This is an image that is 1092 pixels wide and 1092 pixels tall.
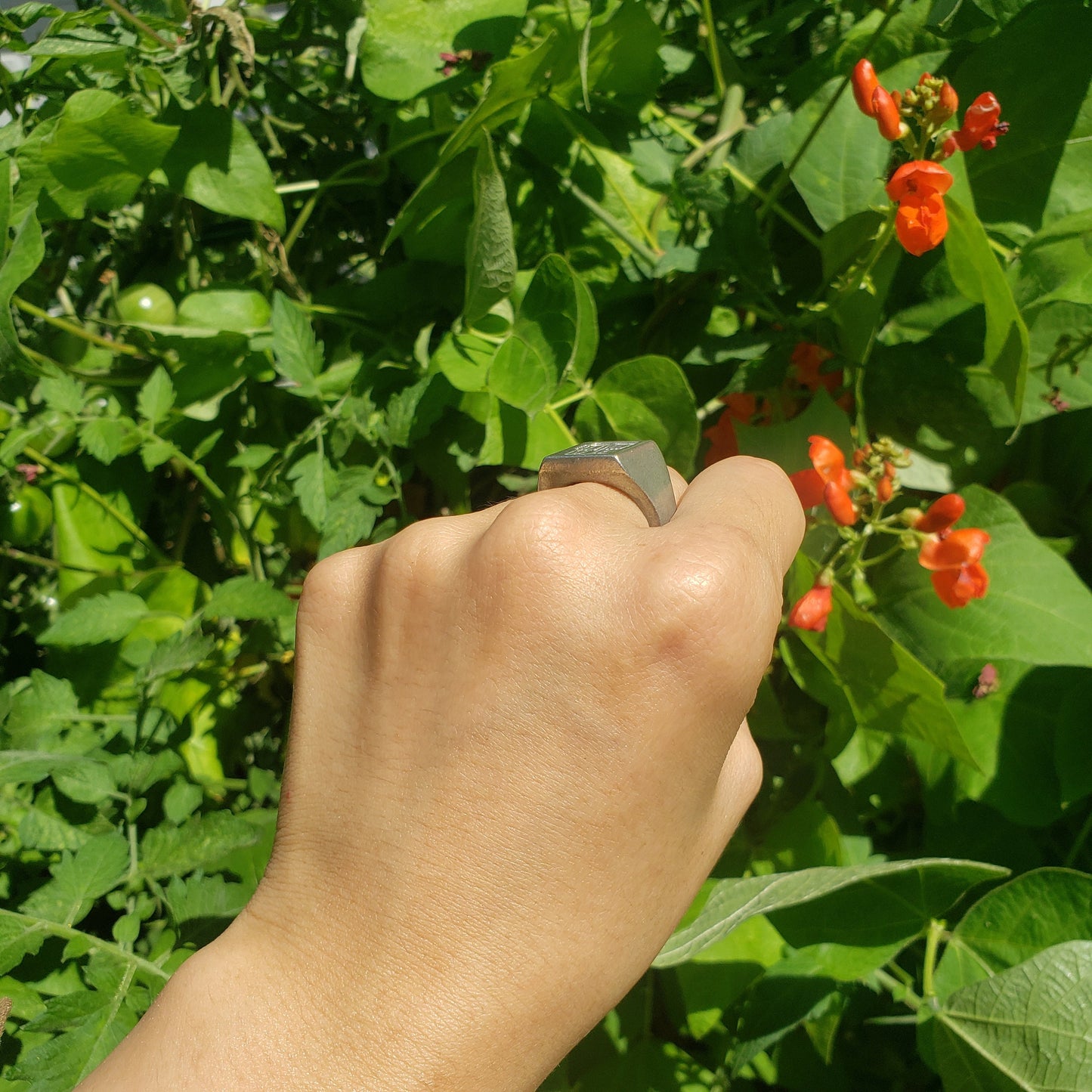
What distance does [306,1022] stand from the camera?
19.3 inches

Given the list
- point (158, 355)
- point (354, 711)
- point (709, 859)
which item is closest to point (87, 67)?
point (158, 355)

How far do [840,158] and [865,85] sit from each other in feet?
0.47

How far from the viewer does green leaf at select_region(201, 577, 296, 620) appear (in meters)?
0.92

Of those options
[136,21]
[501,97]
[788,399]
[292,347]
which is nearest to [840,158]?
[788,399]

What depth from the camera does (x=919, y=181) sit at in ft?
2.50

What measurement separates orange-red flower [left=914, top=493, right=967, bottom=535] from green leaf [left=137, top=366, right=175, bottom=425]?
837mm

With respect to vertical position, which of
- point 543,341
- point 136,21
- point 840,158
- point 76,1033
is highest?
point 136,21

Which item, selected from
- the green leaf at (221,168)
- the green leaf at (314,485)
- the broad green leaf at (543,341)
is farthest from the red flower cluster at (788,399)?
the green leaf at (221,168)

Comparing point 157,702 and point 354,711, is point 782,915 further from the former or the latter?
point 157,702

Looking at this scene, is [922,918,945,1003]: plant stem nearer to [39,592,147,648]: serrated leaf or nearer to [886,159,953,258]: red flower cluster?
[886,159,953,258]: red flower cluster

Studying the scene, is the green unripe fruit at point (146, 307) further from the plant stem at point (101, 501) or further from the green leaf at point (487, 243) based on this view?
the green leaf at point (487, 243)

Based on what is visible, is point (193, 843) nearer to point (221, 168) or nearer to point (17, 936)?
point (17, 936)

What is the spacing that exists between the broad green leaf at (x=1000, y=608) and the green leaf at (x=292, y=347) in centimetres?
68

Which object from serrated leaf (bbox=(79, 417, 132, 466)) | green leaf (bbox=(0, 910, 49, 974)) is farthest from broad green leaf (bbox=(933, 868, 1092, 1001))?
serrated leaf (bbox=(79, 417, 132, 466))
